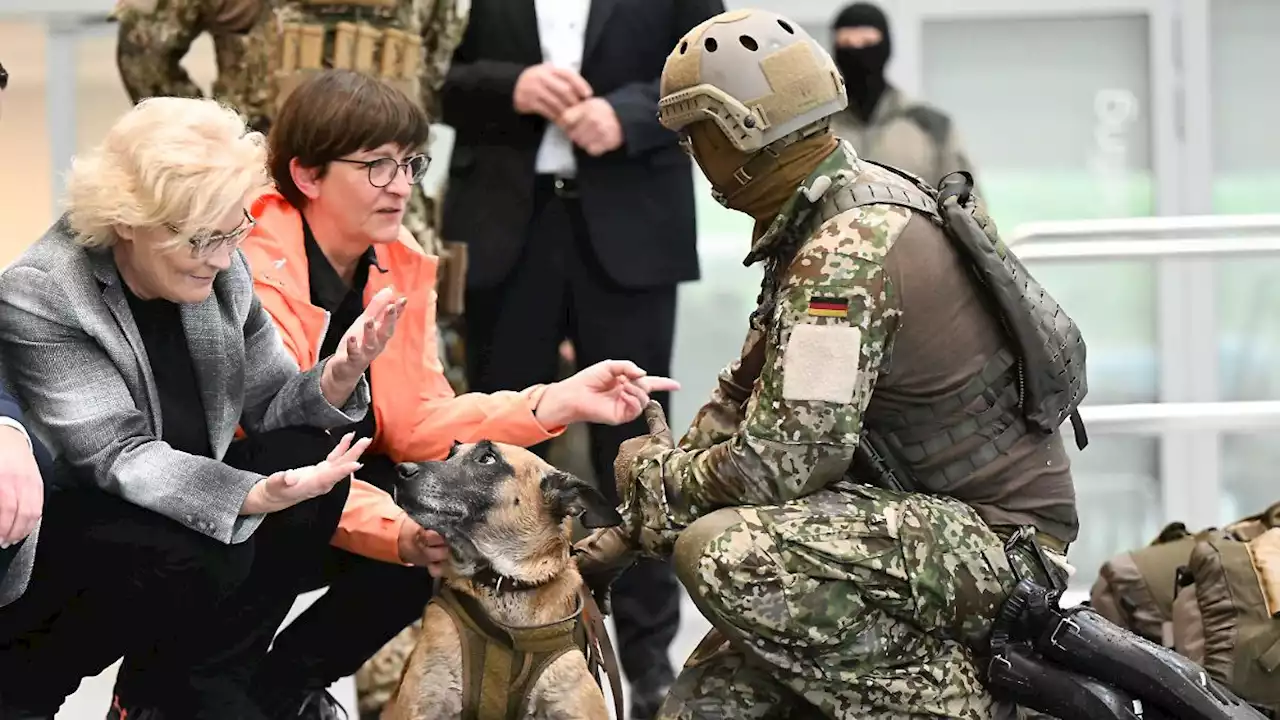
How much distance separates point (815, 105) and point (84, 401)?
118 cm

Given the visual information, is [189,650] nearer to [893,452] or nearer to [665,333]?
[893,452]

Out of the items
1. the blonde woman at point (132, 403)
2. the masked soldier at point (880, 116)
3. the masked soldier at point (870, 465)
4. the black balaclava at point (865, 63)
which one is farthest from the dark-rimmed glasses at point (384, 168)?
the black balaclava at point (865, 63)

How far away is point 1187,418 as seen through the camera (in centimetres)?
418

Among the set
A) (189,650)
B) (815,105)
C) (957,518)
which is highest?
(815,105)

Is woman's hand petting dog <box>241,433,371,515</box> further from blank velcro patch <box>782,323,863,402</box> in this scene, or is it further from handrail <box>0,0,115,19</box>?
handrail <box>0,0,115,19</box>

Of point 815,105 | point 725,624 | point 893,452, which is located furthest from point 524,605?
point 815,105

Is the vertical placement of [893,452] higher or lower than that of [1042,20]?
lower

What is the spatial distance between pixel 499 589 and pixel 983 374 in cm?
84

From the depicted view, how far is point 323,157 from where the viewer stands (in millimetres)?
3248

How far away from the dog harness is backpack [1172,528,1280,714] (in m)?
1.28

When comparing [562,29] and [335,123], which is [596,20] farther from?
[335,123]

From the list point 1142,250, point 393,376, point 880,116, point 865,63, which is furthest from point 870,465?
point 865,63

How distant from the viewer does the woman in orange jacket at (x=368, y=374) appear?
3172 mm

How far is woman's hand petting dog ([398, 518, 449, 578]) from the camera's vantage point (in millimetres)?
3139
